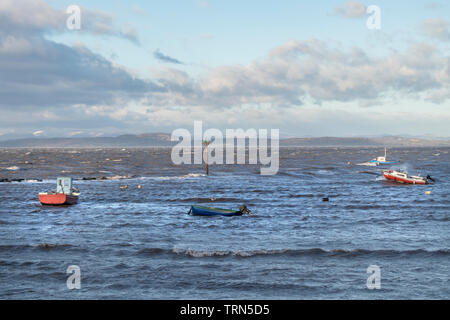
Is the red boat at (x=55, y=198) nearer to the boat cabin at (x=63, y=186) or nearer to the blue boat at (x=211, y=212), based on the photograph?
the boat cabin at (x=63, y=186)

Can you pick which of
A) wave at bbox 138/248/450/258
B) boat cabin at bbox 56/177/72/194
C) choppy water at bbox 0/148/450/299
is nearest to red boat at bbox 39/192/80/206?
choppy water at bbox 0/148/450/299

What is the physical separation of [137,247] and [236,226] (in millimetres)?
12158

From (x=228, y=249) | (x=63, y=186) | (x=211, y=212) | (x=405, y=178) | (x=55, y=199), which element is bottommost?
(x=228, y=249)

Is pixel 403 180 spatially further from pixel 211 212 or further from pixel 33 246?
pixel 33 246

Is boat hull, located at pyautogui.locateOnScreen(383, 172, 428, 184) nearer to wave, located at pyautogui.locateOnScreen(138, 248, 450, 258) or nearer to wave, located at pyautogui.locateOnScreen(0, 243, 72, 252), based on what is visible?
wave, located at pyautogui.locateOnScreen(138, 248, 450, 258)

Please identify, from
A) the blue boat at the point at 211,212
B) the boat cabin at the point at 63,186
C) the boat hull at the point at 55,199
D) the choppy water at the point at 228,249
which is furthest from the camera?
the boat cabin at the point at 63,186

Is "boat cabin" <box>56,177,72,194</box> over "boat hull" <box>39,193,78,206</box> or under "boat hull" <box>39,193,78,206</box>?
over

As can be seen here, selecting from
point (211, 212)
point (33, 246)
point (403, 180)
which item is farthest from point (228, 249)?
point (403, 180)

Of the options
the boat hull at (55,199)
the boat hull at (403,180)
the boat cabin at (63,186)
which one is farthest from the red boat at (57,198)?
the boat hull at (403,180)
